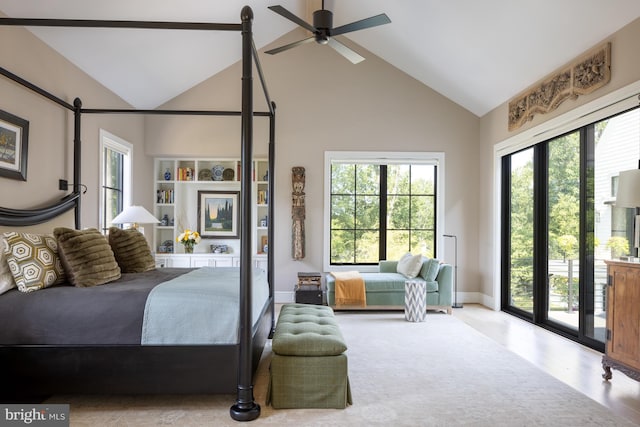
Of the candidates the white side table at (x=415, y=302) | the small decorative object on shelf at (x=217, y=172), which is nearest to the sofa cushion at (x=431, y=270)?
the white side table at (x=415, y=302)

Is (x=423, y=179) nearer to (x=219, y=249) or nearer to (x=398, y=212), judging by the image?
(x=398, y=212)

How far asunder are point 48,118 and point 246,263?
8.71ft

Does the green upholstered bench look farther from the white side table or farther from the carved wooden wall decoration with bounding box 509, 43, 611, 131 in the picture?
the carved wooden wall decoration with bounding box 509, 43, 611, 131

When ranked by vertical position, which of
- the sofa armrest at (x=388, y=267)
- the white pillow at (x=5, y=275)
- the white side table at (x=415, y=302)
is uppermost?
the white pillow at (x=5, y=275)

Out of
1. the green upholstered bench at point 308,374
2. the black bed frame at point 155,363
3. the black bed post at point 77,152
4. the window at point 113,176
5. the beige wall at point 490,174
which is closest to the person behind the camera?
the black bed frame at point 155,363

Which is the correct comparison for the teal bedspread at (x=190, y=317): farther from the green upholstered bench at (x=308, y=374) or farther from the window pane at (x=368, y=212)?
the window pane at (x=368, y=212)

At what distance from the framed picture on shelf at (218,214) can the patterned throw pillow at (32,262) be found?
11.7ft

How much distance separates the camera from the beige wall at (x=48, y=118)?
137 inches

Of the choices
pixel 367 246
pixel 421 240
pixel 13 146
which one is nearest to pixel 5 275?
pixel 13 146

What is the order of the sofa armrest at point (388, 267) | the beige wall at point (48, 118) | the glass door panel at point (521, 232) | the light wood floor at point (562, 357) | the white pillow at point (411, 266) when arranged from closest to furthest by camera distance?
the light wood floor at point (562, 357)
the beige wall at point (48, 118)
the glass door panel at point (521, 232)
the white pillow at point (411, 266)
the sofa armrest at point (388, 267)

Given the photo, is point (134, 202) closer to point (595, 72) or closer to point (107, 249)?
point (107, 249)

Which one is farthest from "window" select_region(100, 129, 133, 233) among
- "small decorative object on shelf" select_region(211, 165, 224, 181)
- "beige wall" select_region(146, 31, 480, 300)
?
"small decorative object on shelf" select_region(211, 165, 224, 181)

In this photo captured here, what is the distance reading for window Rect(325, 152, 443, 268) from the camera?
21.9 ft

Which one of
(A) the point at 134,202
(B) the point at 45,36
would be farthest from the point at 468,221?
(B) the point at 45,36
